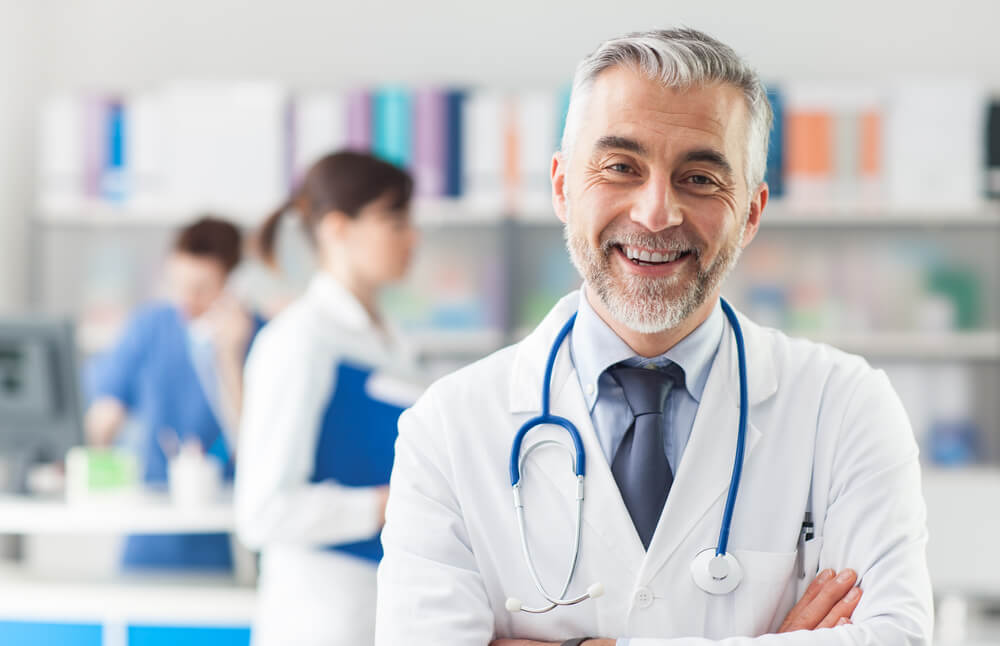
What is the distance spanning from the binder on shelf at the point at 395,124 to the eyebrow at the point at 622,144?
2552 millimetres

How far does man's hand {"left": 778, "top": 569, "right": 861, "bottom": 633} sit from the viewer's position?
3.79 ft

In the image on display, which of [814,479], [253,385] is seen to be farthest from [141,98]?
[814,479]

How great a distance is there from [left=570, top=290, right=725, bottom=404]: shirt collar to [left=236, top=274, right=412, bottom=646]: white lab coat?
0.83 metres

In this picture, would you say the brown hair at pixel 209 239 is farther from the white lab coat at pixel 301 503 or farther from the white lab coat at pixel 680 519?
the white lab coat at pixel 680 519

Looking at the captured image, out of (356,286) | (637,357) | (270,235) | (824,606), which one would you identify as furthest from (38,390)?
(824,606)

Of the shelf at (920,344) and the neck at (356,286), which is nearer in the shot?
the neck at (356,286)

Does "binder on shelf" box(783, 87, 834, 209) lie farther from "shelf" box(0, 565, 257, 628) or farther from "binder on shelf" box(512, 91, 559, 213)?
"shelf" box(0, 565, 257, 628)

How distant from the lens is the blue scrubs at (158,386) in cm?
346

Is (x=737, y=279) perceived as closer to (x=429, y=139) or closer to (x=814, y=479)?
(x=429, y=139)

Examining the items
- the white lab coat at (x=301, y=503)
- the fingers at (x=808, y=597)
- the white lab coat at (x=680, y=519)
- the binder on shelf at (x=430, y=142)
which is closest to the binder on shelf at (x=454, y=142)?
the binder on shelf at (x=430, y=142)

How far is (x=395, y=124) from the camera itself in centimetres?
368

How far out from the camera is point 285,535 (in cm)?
200

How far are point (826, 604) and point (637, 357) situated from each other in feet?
1.13

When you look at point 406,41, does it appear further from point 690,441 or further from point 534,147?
point 690,441
